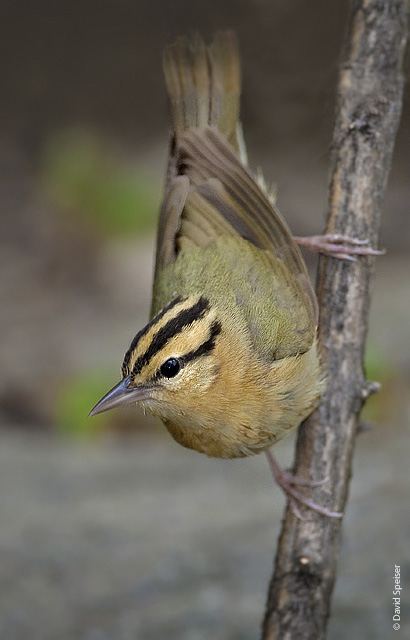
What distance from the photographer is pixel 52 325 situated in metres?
10.5

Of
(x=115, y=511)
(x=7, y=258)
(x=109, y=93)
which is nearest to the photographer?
(x=115, y=511)

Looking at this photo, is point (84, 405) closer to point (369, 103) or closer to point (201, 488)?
point (201, 488)

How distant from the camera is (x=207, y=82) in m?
4.72

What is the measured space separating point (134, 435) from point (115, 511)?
1.53 meters

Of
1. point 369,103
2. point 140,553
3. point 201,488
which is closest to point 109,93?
point 201,488

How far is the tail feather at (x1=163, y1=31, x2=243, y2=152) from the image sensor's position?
4.70 meters

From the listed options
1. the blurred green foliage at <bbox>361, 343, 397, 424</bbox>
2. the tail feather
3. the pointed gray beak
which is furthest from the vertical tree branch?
the blurred green foliage at <bbox>361, 343, 397, 424</bbox>

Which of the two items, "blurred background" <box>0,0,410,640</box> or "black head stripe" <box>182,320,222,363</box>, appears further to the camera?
"blurred background" <box>0,0,410,640</box>

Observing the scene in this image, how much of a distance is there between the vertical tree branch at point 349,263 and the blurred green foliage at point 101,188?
6.80 metres

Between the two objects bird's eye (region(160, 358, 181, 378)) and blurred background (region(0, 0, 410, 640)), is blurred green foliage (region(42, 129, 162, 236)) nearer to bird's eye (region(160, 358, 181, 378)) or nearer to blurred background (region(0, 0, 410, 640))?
blurred background (region(0, 0, 410, 640))

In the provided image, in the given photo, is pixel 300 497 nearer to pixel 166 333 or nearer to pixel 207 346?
pixel 207 346

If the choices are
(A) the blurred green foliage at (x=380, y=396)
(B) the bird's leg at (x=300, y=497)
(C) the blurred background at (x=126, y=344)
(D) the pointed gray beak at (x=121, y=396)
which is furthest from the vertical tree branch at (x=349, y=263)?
(A) the blurred green foliage at (x=380, y=396)

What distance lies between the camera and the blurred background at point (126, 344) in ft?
18.5

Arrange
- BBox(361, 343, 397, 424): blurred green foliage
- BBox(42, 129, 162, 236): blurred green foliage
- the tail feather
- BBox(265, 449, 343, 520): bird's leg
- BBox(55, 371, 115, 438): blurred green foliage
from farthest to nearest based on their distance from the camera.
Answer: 1. BBox(42, 129, 162, 236): blurred green foliage
2. BBox(55, 371, 115, 438): blurred green foliage
3. BBox(361, 343, 397, 424): blurred green foliage
4. the tail feather
5. BBox(265, 449, 343, 520): bird's leg
